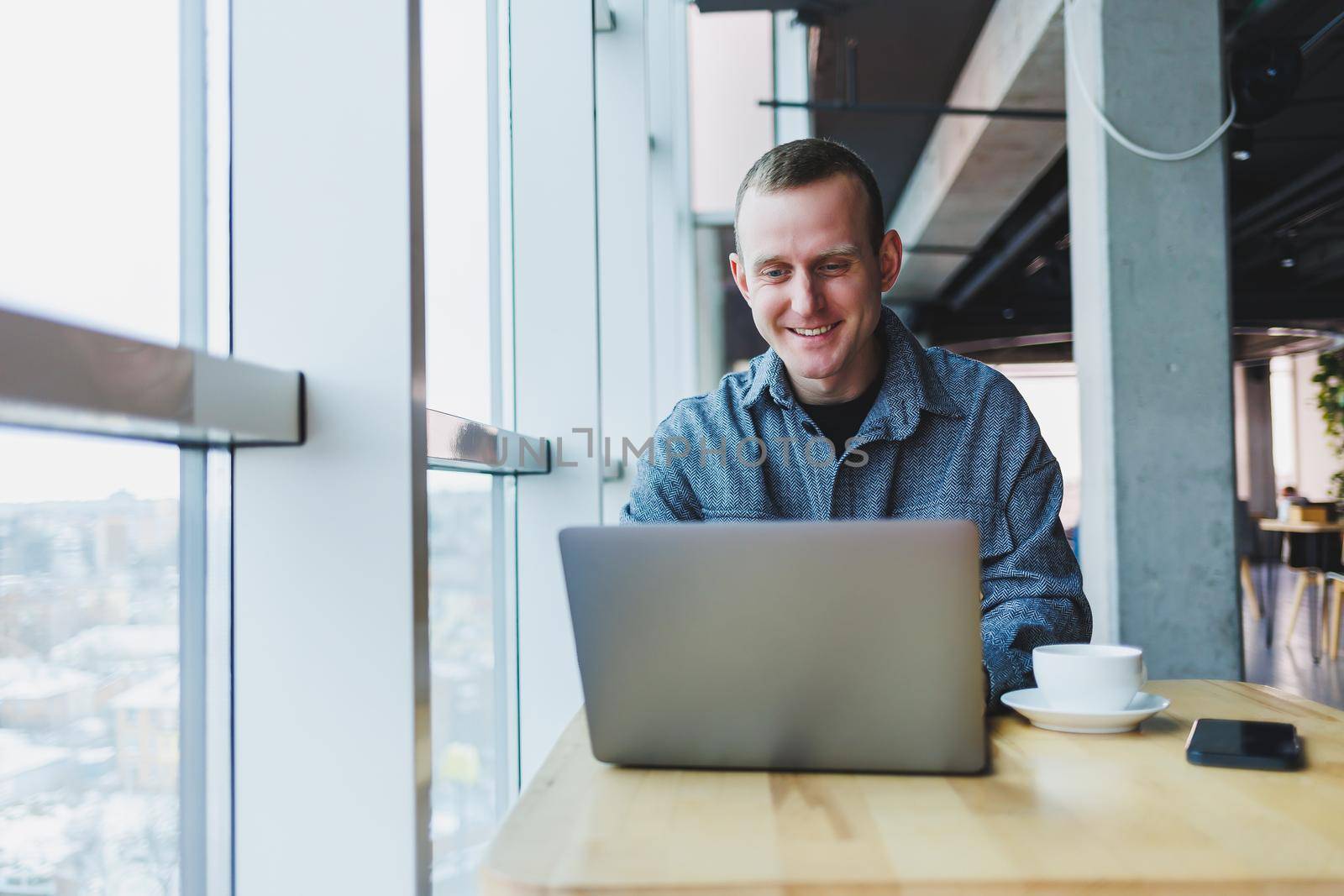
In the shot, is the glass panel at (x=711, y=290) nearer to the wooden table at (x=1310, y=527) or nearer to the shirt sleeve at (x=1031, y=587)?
the shirt sleeve at (x=1031, y=587)

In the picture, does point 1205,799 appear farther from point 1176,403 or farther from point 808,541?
point 1176,403

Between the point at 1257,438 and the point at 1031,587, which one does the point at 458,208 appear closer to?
the point at 1031,587

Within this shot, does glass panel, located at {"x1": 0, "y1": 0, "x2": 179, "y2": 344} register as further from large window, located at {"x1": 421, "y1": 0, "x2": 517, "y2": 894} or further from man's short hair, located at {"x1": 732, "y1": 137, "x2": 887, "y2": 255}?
man's short hair, located at {"x1": 732, "y1": 137, "x2": 887, "y2": 255}

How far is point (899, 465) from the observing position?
5.65ft

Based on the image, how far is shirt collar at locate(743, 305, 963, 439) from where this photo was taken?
170 centimetres

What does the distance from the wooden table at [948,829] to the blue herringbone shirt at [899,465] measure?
2.33ft

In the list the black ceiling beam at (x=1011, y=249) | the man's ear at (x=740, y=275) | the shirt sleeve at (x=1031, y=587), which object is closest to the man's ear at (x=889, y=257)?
the man's ear at (x=740, y=275)

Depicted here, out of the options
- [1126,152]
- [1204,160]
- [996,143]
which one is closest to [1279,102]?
[1204,160]

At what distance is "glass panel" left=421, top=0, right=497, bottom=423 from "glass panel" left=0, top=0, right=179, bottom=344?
2.14ft

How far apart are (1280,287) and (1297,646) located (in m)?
6.28

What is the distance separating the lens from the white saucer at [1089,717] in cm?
97

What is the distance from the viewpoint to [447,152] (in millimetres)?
1887

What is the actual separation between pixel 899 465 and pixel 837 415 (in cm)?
19

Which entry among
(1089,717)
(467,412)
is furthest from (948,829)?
(467,412)
